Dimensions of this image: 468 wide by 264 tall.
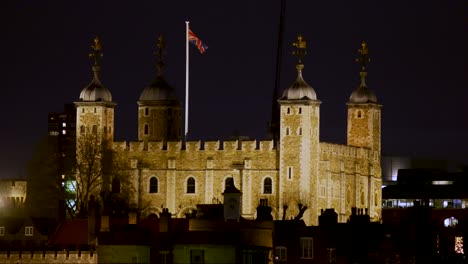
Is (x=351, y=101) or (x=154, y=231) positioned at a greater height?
(x=351, y=101)

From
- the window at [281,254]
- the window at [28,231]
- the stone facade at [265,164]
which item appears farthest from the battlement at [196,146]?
the window at [281,254]

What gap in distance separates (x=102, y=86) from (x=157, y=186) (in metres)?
8.27

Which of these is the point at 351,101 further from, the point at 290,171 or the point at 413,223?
the point at 413,223

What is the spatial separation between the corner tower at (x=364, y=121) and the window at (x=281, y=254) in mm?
56261

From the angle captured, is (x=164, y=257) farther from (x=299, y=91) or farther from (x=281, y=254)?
(x=299, y=91)

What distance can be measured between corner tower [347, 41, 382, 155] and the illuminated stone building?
66 mm

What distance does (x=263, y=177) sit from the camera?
561 ft

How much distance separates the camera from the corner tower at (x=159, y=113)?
17888 centimetres

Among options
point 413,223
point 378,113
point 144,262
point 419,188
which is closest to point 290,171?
point 378,113

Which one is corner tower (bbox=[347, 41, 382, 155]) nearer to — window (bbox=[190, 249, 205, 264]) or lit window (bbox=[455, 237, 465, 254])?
lit window (bbox=[455, 237, 465, 254])

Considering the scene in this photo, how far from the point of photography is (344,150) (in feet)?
573

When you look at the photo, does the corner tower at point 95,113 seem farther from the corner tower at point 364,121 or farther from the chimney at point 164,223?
the chimney at point 164,223

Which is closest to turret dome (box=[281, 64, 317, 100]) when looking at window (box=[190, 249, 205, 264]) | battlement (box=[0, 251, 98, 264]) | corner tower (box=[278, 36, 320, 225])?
corner tower (box=[278, 36, 320, 225])

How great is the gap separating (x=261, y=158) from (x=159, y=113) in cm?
1042
